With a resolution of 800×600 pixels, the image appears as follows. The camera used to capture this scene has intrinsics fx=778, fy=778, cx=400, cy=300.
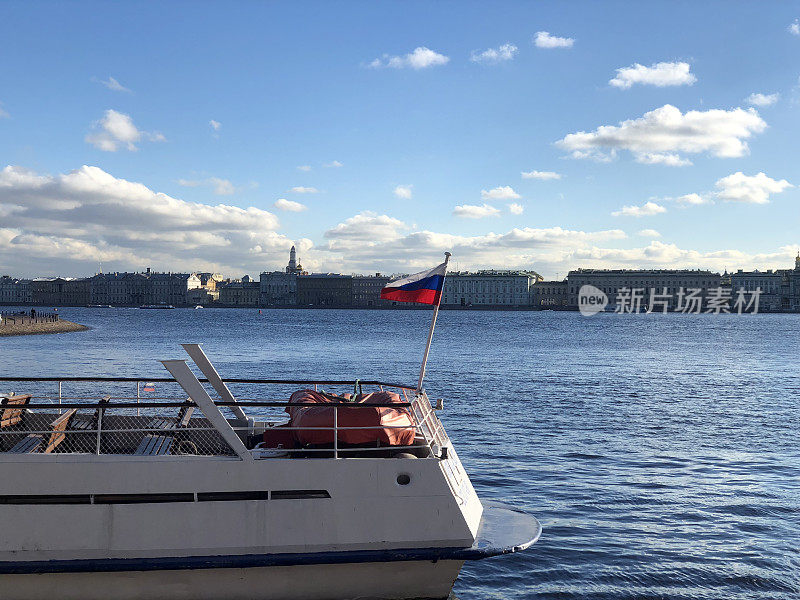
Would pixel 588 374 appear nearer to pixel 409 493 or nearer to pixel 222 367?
pixel 222 367

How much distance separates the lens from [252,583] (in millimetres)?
7582

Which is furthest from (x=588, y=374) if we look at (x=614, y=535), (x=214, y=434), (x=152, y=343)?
(x=152, y=343)

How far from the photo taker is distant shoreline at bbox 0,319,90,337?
2980 inches

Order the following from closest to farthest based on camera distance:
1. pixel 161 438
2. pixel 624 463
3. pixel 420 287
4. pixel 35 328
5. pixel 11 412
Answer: pixel 161 438, pixel 11 412, pixel 420 287, pixel 624 463, pixel 35 328

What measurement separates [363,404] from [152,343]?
6185 centimetres

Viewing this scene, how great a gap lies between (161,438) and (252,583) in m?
2.04

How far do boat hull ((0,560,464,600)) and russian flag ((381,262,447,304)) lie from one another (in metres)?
2.99

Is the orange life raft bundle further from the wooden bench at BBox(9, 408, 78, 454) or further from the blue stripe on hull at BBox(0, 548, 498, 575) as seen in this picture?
the wooden bench at BBox(9, 408, 78, 454)

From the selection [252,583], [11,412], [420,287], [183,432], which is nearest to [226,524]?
[252,583]

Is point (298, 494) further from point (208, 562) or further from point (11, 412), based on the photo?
point (11, 412)

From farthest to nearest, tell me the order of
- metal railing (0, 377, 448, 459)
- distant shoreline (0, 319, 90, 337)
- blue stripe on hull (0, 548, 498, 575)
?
distant shoreline (0, 319, 90, 337) → metal railing (0, 377, 448, 459) → blue stripe on hull (0, 548, 498, 575)

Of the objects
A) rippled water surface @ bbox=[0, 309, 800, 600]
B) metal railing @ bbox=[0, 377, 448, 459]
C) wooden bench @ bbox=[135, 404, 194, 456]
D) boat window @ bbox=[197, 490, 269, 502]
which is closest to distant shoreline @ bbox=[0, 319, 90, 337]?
rippled water surface @ bbox=[0, 309, 800, 600]

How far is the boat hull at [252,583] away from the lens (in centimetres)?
746

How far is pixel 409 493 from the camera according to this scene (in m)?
7.72
